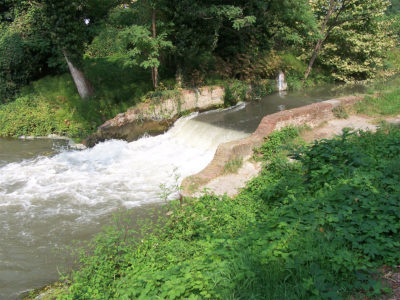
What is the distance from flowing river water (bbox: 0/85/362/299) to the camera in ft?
18.6

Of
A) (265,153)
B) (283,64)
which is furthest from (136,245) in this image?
(283,64)

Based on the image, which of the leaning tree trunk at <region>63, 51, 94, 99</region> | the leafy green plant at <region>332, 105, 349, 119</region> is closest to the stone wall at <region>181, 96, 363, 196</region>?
the leafy green plant at <region>332, 105, 349, 119</region>

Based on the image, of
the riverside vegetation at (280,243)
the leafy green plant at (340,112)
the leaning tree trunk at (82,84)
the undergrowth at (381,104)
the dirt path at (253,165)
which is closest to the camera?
the riverside vegetation at (280,243)

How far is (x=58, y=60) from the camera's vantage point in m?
15.4

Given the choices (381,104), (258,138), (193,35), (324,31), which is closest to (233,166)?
(258,138)

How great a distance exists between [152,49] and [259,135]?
6263 millimetres

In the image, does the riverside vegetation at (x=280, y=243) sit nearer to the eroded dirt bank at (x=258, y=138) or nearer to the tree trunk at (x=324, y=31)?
the eroded dirt bank at (x=258, y=138)

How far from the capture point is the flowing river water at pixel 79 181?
5680mm

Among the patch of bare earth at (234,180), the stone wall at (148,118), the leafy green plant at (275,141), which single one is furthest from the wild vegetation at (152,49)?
the patch of bare earth at (234,180)

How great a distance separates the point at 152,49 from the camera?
11867 mm

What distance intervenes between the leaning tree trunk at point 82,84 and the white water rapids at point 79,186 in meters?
3.97

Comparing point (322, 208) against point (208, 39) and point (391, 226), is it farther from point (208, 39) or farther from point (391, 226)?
point (208, 39)

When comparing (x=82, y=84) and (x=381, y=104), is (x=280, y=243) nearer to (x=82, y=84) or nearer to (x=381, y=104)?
(x=381, y=104)

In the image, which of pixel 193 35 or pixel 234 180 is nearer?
pixel 234 180
